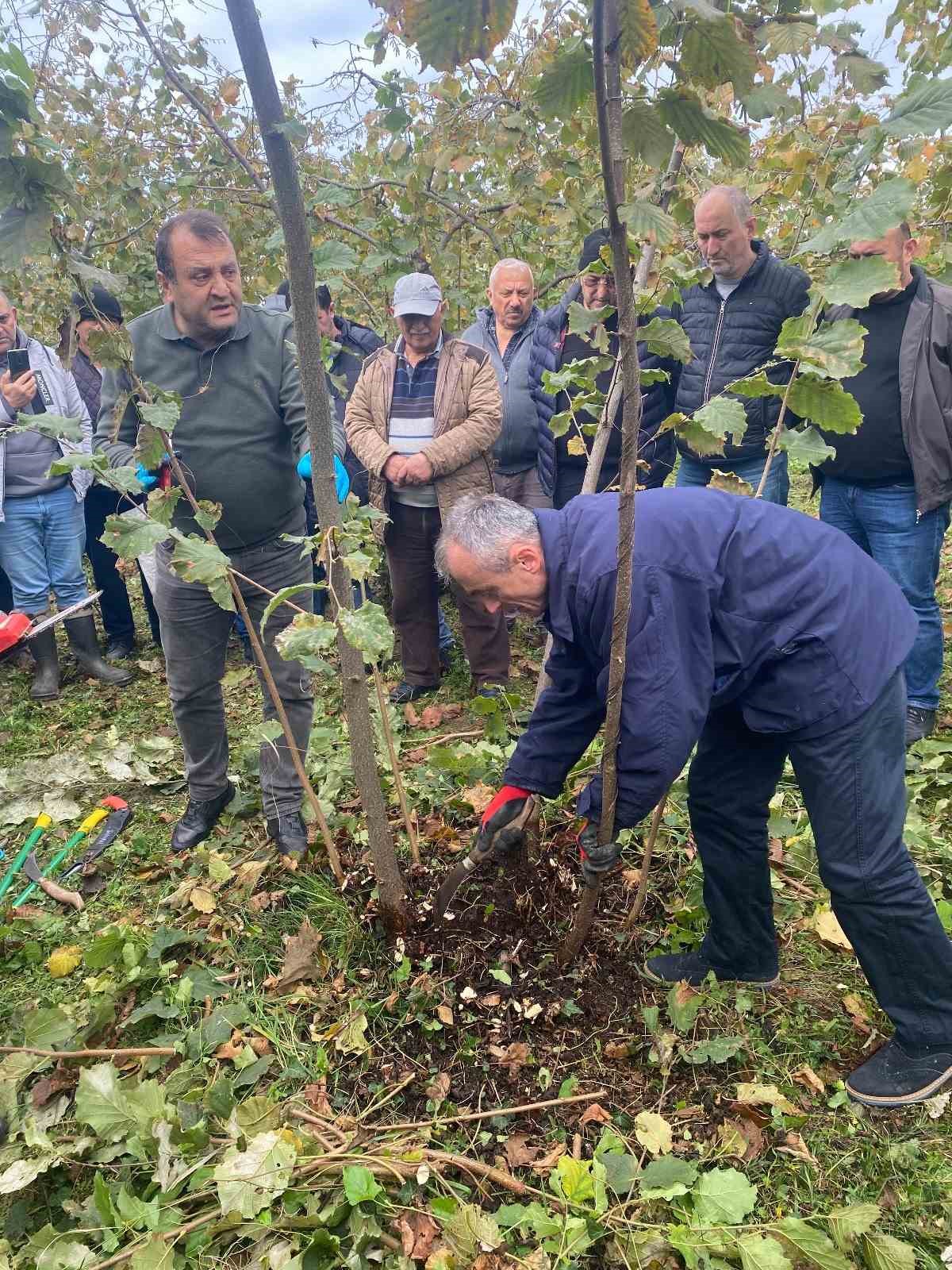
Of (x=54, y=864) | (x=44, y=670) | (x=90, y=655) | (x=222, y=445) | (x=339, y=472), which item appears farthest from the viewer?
(x=90, y=655)

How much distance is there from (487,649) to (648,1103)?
2297 mm

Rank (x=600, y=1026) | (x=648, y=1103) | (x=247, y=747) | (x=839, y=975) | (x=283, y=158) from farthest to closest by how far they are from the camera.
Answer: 1. (x=247, y=747)
2. (x=839, y=975)
3. (x=600, y=1026)
4. (x=648, y=1103)
5. (x=283, y=158)

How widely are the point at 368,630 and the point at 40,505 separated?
347 cm

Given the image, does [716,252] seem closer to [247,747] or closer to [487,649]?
[487,649]

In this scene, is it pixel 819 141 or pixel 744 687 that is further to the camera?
pixel 819 141

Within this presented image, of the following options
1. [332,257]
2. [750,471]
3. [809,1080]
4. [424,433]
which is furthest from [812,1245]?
[424,433]

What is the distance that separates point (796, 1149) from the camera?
1.88 metres

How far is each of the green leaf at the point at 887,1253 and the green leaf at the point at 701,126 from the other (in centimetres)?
206

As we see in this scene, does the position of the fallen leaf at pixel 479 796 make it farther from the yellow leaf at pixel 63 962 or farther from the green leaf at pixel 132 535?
the green leaf at pixel 132 535

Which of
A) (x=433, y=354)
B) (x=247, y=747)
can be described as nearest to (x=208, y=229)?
(x=433, y=354)

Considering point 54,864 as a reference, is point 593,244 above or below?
above

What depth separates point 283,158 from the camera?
1551 millimetres

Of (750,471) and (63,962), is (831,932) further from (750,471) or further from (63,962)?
(63,962)

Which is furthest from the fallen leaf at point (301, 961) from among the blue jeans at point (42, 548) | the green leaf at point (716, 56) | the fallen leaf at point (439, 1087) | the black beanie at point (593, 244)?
the blue jeans at point (42, 548)
